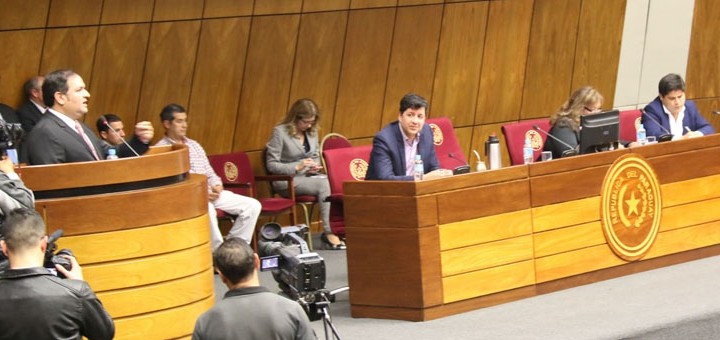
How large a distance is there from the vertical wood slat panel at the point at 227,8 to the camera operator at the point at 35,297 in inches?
274

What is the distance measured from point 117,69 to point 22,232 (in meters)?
6.43

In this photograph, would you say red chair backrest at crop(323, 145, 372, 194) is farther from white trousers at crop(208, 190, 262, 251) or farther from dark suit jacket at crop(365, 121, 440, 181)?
dark suit jacket at crop(365, 121, 440, 181)

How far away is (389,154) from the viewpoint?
8.96 metres

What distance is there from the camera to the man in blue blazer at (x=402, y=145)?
8891mm

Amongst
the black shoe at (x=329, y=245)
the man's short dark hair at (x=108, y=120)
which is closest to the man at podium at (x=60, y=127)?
the man's short dark hair at (x=108, y=120)

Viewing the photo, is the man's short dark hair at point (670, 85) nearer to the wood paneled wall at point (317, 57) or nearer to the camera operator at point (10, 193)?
the wood paneled wall at point (317, 57)

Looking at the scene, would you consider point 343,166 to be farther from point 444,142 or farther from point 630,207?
point 630,207

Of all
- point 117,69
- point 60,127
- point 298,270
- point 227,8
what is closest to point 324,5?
point 227,8

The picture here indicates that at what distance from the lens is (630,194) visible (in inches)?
372

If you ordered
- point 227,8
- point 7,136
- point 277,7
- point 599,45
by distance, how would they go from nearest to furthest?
point 7,136, point 227,8, point 277,7, point 599,45

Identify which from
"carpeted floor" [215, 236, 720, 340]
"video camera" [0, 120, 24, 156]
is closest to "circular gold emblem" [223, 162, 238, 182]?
"carpeted floor" [215, 236, 720, 340]

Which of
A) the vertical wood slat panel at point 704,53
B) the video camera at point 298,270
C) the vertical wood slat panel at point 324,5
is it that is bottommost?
the video camera at point 298,270

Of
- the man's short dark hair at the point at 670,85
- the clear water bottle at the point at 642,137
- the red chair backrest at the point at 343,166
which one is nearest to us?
the clear water bottle at the point at 642,137

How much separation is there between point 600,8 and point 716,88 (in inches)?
98.0
